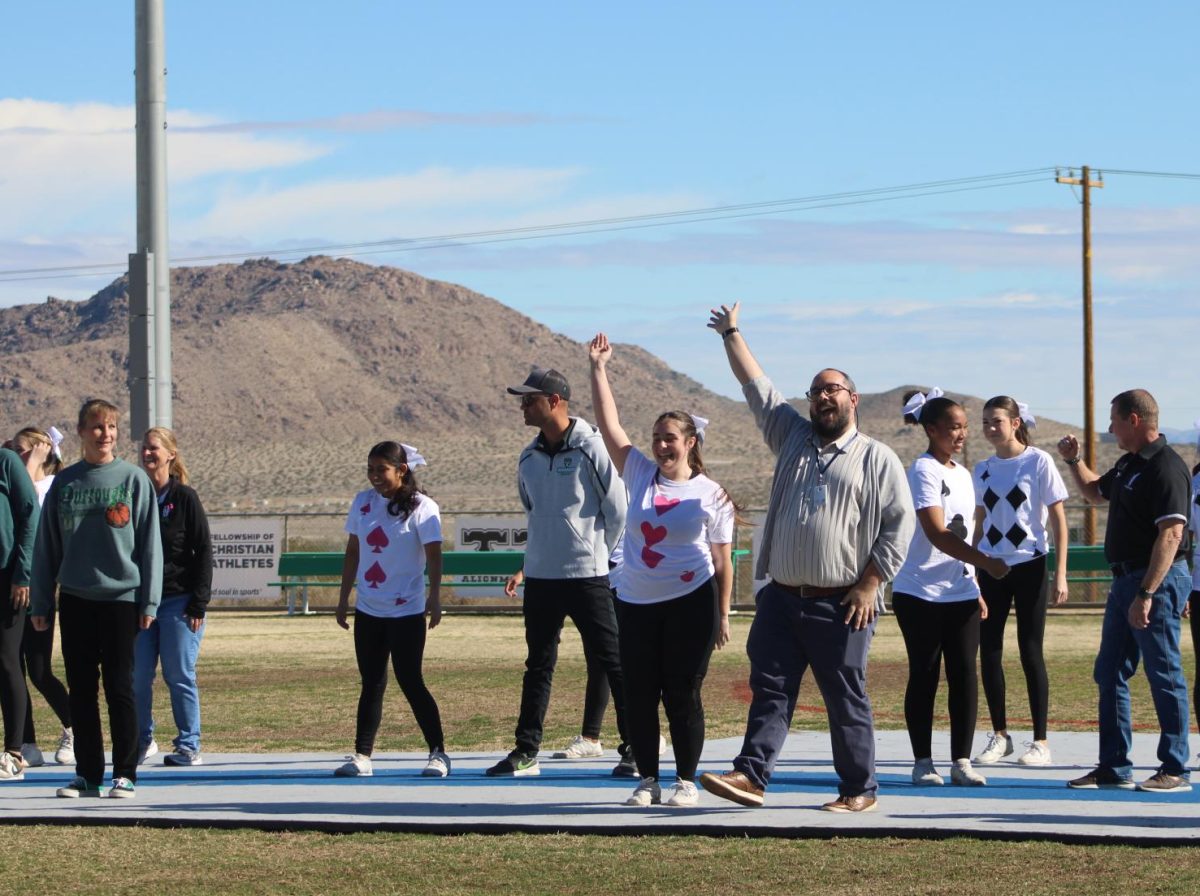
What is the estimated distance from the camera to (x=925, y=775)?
9.90 meters

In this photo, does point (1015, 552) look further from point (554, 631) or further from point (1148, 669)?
point (554, 631)

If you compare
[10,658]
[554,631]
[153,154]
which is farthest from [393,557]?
[153,154]

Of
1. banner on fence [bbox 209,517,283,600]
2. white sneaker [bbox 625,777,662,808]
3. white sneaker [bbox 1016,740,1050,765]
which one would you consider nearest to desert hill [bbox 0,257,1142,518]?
banner on fence [bbox 209,517,283,600]

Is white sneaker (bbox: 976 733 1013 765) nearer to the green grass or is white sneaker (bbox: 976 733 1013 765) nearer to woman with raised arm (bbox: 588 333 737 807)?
woman with raised arm (bbox: 588 333 737 807)

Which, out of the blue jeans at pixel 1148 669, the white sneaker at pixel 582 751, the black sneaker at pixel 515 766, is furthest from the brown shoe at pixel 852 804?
the white sneaker at pixel 582 751

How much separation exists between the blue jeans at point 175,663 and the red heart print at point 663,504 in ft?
10.6

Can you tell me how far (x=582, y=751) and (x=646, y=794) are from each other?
2284 millimetres

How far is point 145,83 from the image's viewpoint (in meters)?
14.1

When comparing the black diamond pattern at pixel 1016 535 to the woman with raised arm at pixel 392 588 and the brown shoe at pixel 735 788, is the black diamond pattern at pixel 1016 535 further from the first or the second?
the woman with raised arm at pixel 392 588

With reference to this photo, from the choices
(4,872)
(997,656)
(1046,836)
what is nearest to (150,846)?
(4,872)

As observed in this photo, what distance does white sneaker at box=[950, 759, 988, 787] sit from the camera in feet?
32.3

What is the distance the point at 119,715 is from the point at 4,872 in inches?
73.0

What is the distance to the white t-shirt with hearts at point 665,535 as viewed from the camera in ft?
29.8

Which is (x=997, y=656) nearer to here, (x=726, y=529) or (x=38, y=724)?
(x=726, y=529)
